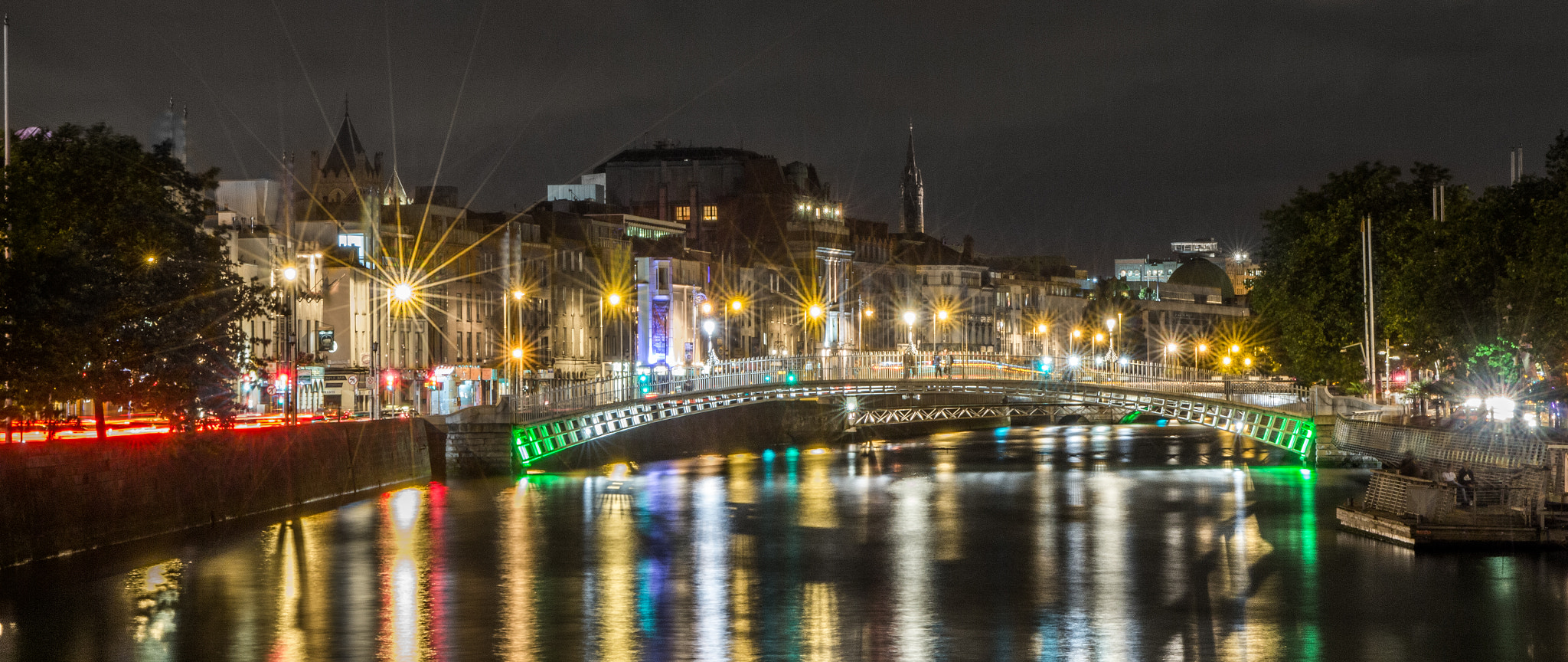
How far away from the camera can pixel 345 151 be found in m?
119

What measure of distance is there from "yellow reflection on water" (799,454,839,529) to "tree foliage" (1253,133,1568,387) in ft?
61.9

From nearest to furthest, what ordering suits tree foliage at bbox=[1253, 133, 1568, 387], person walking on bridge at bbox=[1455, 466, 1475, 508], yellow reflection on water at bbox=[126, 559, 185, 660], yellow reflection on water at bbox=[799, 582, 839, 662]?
1. yellow reflection on water at bbox=[799, 582, 839, 662]
2. yellow reflection on water at bbox=[126, 559, 185, 660]
3. person walking on bridge at bbox=[1455, 466, 1475, 508]
4. tree foliage at bbox=[1253, 133, 1568, 387]

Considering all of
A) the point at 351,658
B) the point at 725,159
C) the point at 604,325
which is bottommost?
the point at 351,658

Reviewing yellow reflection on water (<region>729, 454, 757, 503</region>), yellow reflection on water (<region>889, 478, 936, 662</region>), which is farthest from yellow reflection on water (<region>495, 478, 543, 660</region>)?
yellow reflection on water (<region>729, 454, 757, 503</region>)

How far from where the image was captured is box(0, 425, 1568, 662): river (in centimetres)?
3319

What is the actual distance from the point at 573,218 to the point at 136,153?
2751 inches

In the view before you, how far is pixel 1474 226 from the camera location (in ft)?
201

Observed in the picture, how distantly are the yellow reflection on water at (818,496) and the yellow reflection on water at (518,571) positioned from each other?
743 centimetres

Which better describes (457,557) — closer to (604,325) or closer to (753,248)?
(604,325)

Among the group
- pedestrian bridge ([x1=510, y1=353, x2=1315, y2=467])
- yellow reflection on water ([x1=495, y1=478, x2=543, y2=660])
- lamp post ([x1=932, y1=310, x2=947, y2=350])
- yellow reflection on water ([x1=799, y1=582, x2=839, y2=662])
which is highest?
lamp post ([x1=932, y1=310, x2=947, y2=350])

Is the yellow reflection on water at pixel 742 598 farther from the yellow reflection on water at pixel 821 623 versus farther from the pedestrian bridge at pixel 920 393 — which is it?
the pedestrian bridge at pixel 920 393

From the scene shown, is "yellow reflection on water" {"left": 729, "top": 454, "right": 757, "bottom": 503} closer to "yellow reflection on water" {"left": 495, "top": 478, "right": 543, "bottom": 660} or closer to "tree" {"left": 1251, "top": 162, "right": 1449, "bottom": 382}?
"yellow reflection on water" {"left": 495, "top": 478, "right": 543, "bottom": 660}

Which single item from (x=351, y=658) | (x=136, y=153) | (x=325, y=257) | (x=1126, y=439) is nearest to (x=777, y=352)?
(x=1126, y=439)

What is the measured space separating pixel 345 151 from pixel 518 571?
7878cm
